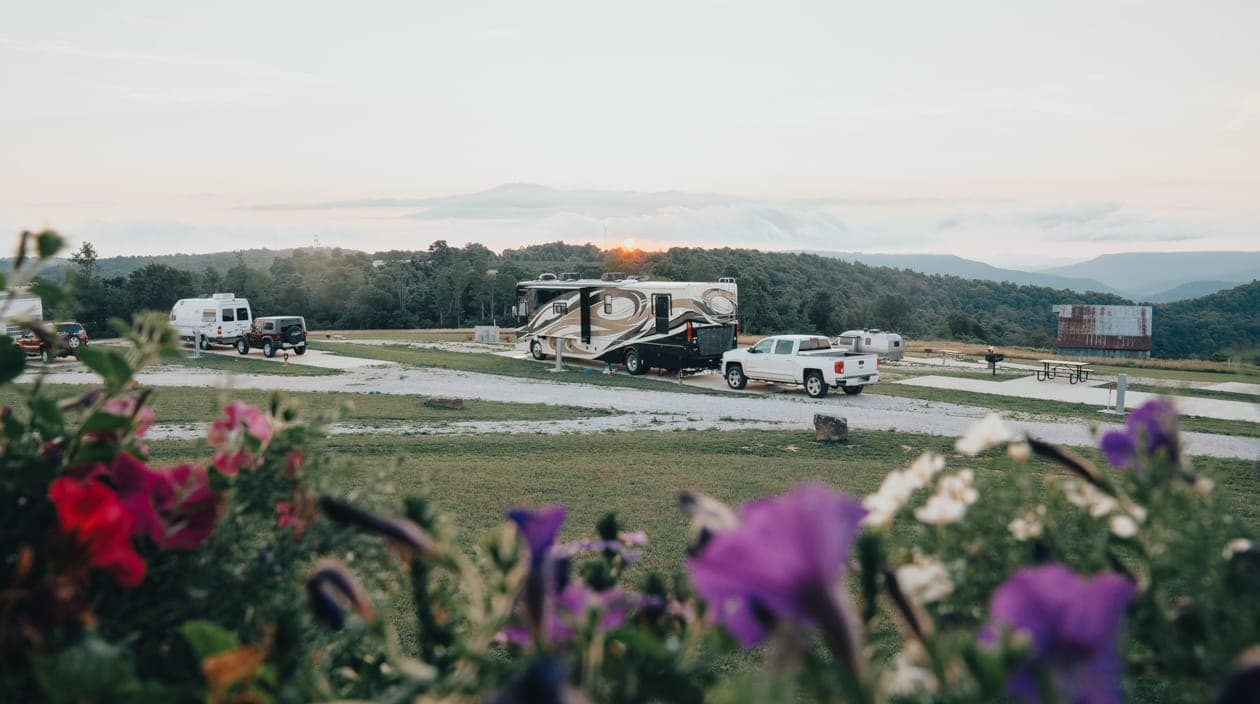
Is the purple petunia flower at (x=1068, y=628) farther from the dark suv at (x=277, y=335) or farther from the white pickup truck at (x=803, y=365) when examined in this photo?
the dark suv at (x=277, y=335)

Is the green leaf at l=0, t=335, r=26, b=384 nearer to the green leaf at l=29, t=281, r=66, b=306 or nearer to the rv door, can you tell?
the green leaf at l=29, t=281, r=66, b=306

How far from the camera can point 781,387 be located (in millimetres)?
19609

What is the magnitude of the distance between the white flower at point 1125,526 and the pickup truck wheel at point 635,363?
65.7ft

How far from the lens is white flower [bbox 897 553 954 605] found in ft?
3.39

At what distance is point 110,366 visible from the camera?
119 centimetres

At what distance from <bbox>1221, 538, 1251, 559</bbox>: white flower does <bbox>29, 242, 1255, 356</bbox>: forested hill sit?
4316 cm

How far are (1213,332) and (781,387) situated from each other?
4045cm

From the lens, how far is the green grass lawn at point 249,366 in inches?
817

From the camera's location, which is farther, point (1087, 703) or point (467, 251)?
point (467, 251)

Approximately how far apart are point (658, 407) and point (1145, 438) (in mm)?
14675

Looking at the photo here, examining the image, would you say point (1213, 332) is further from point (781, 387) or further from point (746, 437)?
point (746, 437)

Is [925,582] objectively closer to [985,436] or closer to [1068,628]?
[985,436]

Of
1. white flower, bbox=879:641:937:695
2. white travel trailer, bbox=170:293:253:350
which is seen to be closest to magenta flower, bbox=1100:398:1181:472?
white flower, bbox=879:641:937:695

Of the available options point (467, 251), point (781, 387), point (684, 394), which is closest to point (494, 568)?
point (684, 394)
